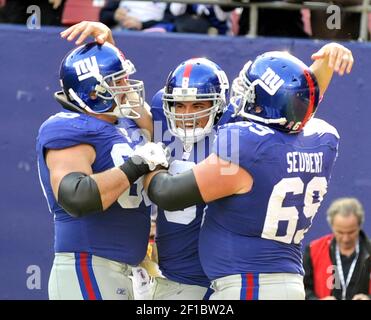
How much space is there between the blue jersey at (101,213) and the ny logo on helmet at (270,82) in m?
0.64

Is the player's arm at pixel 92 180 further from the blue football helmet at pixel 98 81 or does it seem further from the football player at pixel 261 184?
the blue football helmet at pixel 98 81

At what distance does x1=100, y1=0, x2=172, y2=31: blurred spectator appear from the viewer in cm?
666

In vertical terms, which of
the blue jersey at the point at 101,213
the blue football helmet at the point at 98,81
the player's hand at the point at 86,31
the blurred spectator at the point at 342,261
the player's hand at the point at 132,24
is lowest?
the blurred spectator at the point at 342,261

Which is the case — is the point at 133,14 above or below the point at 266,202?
above

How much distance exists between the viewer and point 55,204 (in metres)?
4.47

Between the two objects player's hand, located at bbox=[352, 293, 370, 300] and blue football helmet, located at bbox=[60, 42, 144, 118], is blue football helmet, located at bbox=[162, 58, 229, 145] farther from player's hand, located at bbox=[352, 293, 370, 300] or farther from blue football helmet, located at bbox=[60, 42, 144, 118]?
player's hand, located at bbox=[352, 293, 370, 300]

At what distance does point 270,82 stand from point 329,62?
1.59 ft

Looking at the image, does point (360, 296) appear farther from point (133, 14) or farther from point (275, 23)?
point (133, 14)

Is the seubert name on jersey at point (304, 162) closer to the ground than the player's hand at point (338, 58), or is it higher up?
closer to the ground

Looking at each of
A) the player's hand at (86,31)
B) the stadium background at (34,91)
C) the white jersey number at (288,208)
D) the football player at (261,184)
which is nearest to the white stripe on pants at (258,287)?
the football player at (261,184)

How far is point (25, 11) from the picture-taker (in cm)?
638

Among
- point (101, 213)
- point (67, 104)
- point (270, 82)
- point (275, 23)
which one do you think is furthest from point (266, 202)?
point (275, 23)

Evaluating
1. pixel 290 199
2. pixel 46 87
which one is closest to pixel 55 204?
pixel 290 199

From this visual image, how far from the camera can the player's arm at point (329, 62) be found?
4.56 metres
